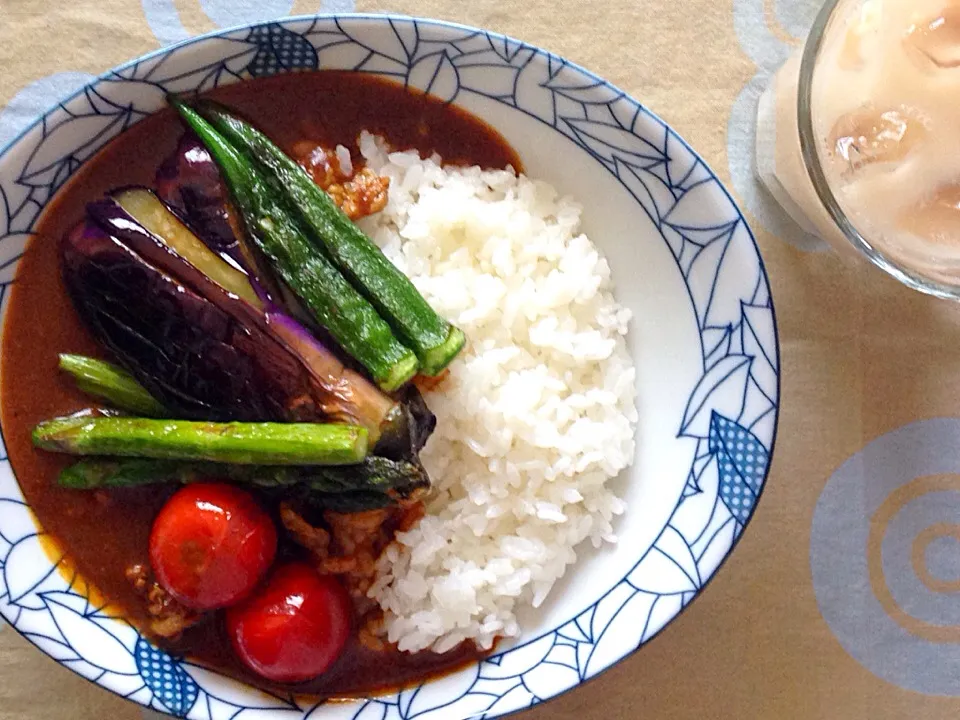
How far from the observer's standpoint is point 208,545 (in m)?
2.01

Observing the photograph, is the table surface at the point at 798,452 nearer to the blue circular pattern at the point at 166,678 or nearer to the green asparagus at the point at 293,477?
the blue circular pattern at the point at 166,678

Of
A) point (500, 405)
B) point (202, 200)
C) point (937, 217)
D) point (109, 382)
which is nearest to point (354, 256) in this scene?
point (202, 200)

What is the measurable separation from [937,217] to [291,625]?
193 centimetres

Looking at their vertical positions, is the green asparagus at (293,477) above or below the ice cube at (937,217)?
below

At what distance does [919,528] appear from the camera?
2.39 meters

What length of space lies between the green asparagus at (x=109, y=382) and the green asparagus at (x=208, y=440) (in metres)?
0.06

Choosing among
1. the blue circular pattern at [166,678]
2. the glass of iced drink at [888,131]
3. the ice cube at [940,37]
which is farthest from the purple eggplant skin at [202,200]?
the ice cube at [940,37]

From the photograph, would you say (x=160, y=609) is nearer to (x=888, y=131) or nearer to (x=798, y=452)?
(x=798, y=452)

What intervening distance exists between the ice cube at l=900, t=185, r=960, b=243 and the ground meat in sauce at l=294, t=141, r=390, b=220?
53.4 inches

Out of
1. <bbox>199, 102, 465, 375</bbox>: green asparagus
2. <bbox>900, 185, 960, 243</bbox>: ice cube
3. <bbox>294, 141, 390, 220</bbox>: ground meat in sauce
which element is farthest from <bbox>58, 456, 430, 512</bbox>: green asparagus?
<bbox>900, 185, 960, 243</bbox>: ice cube

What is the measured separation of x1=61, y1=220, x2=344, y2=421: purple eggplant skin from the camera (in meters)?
2.01

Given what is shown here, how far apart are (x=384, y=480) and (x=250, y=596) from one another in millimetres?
511

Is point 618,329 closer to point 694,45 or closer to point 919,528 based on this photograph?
point 694,45

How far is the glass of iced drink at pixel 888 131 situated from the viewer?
1.91 m
